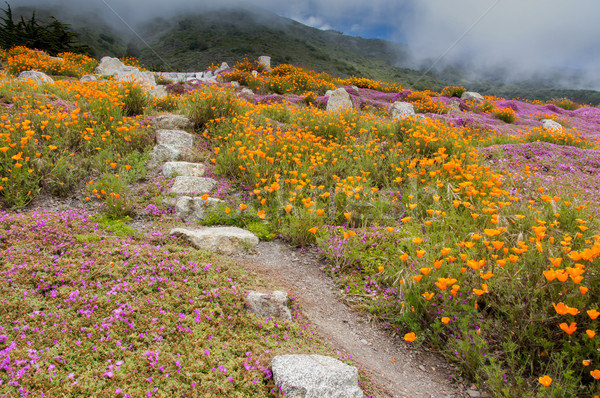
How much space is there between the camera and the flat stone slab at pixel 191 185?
529 centimetres

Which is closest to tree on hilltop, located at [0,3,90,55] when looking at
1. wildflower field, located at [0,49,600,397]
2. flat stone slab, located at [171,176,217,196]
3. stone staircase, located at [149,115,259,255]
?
wildflower field, located at [0,49,600,397]

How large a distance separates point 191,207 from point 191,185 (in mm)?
652

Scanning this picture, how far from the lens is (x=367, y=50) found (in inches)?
3558

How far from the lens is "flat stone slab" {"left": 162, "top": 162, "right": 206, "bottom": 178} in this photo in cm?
580

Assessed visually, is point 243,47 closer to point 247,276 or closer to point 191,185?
point 191,185

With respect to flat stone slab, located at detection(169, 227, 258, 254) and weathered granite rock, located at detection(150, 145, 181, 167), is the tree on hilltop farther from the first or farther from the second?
flat stone slab, located at detection(169, 227, 258, 254)

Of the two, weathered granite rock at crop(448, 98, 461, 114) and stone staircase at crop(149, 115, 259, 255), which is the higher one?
weathered granite rock at crop(448, 98, 461, 114)

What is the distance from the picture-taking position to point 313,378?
208 centimetres

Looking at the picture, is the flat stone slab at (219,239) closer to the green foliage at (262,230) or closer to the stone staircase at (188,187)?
the stone staircase at (188,187)

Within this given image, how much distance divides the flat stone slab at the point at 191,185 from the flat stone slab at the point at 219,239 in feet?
3.78

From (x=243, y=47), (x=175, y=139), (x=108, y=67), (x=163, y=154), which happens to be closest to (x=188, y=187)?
(x=163, y=154)

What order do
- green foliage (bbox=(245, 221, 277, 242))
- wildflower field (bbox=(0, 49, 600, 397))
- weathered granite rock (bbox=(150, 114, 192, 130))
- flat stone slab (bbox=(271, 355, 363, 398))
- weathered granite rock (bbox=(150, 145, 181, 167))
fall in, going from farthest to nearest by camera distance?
weathered granite rock (bbox=(150, 114, 192, 130)), weathered granite rock (bbox=(150, 145, 181, 167)), green foliage (bbox=(245, 221, 277, 242)), wildflower field (bbox=(0, 49, 600, 397)), flat stone slab (bbox=(271, 355, 363, 398))

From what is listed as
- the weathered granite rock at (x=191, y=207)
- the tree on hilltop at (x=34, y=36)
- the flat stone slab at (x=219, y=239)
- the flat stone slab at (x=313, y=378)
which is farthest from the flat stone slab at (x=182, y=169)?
the tree on hilltop at (x=34, y=36)

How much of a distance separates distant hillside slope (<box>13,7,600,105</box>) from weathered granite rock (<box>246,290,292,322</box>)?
92.5 feet
